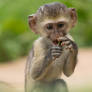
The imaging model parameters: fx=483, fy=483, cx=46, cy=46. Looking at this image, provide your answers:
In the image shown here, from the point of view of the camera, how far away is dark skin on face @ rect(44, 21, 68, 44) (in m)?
6.48

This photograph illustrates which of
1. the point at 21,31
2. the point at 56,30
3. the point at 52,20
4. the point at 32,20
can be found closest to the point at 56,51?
the point at 56,30

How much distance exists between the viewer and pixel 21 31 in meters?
14.1

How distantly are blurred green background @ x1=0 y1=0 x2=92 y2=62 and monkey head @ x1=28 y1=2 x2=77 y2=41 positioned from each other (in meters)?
6.62

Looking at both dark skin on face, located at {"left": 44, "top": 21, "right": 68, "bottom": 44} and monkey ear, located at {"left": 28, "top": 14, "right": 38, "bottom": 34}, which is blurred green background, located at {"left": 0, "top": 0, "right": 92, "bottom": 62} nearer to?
monkey ear, located at {"left": 28, "top": 14, "right": 38, "bottom": 34}

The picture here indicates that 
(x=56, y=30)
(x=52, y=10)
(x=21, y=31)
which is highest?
(x=52, y=10)

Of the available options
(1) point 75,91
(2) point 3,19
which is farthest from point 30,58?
(2) point 3,19

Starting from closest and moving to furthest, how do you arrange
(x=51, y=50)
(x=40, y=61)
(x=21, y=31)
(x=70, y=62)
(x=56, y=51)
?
(x=56, y=51), (x=51, y=50), (x=40, y=61), (x=70, y=62), (x=21, y=31)

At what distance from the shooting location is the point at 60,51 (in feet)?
21.3

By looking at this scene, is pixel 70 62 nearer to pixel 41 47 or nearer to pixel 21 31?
pixel 41 47

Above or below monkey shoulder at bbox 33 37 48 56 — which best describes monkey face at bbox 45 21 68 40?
above

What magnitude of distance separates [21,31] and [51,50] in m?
7.58

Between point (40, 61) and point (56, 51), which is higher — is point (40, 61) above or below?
below

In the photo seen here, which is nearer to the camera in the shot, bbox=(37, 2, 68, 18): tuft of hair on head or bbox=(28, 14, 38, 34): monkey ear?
bbox=(37, 2, 68, 18): tuft of hair on head

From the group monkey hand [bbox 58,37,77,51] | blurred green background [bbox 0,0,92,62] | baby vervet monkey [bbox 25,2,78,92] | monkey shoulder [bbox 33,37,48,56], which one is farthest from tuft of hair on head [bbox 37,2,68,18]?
blurred green background [bbox 0,0,92,62]
